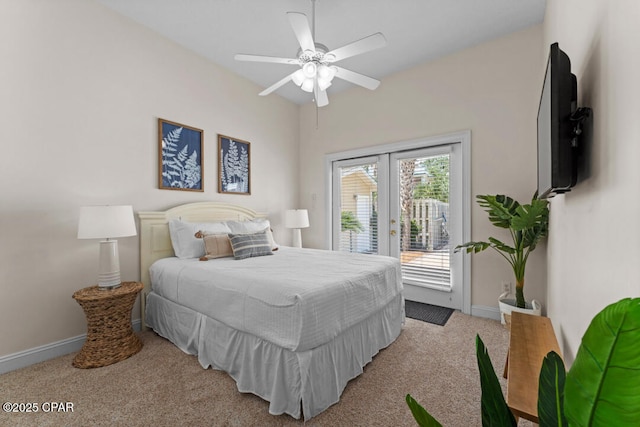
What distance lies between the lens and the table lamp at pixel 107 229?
80.7 inches

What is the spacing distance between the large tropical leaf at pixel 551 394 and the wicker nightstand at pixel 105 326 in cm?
259

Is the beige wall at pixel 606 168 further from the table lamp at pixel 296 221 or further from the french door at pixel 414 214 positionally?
the table lamp at pixel 296 221

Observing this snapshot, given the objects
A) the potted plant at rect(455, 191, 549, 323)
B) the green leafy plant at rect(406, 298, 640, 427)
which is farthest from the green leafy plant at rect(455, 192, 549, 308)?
the green leafy plant at rect(406, 298, 640, 427)

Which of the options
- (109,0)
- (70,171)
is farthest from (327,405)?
(109,0)

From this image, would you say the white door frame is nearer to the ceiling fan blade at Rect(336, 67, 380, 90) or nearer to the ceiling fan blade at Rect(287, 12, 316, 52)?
the ceiling fan blade at Rect(336, 67, 380, 90)

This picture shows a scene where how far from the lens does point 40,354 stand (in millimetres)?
2135

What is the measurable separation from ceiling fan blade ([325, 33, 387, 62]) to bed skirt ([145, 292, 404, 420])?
78.7 inches

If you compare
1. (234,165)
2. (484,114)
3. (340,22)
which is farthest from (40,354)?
(484,114)

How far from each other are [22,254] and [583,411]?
3.13 m

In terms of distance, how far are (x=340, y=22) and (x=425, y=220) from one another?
2.38 meters

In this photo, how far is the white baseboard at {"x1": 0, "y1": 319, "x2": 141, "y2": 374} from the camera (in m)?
2.00

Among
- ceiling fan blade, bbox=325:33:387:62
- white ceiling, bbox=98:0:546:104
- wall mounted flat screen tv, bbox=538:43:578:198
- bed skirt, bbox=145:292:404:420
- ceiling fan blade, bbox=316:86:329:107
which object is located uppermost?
white ceiling, bbox=98:0:546:104

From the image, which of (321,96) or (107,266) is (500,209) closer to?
(321,96)

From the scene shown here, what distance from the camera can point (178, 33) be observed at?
2867 millimetres
